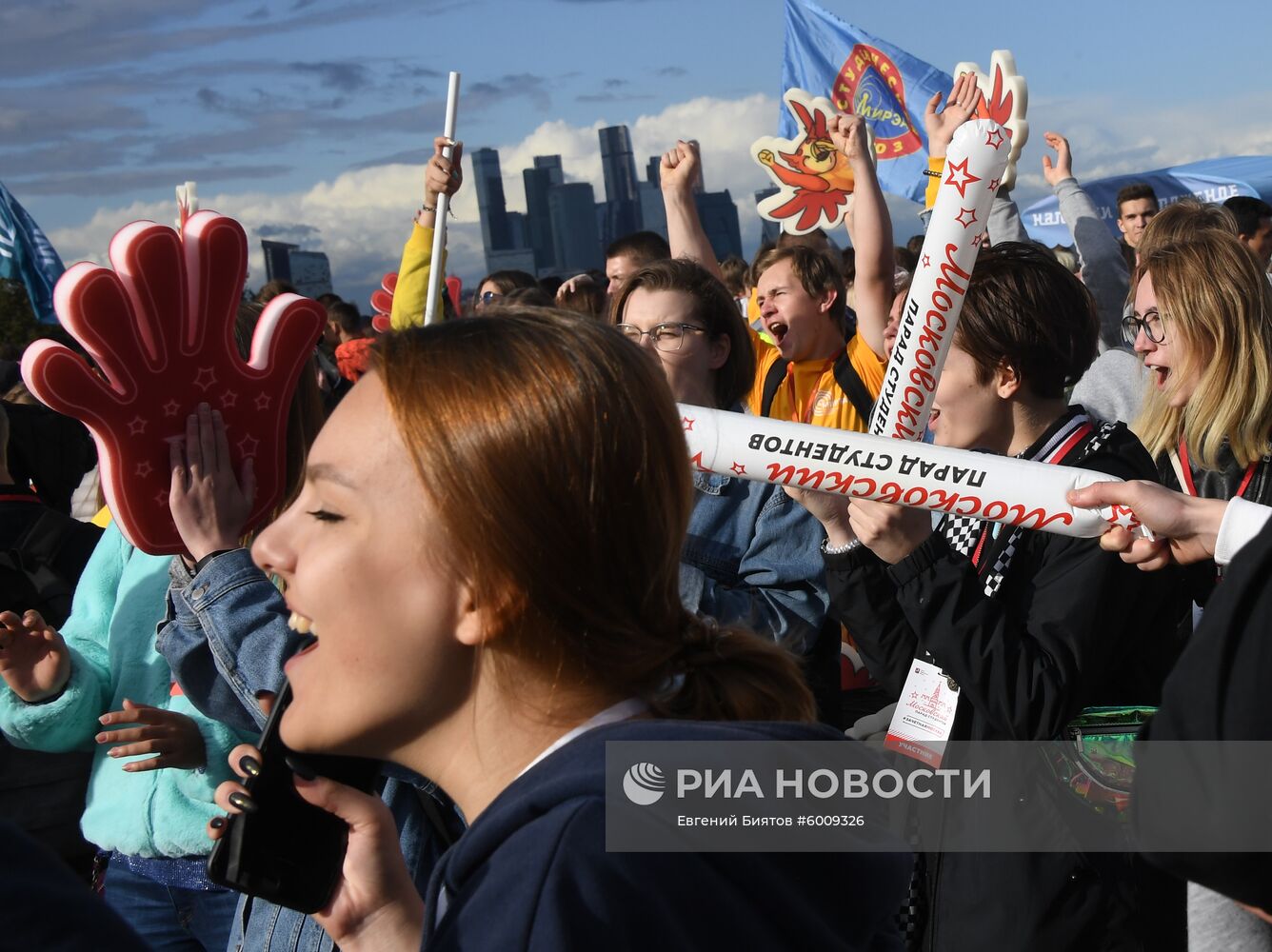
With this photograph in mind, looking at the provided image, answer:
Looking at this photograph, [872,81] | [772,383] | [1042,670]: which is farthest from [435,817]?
[872,81]

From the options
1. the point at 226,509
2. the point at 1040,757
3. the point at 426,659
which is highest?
the point at 426,659

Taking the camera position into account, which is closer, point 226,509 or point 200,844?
point 226,509

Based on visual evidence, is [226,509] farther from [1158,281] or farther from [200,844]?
[1158,281]

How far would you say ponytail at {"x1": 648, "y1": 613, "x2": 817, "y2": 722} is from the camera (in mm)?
1499

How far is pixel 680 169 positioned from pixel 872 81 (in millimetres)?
3295

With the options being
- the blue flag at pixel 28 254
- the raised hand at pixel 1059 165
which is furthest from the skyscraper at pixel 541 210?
the raised hand at pixel 1059 165

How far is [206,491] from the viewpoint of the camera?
7.39ft

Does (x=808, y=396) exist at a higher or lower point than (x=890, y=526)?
lower

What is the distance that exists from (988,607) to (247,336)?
5.47 ft

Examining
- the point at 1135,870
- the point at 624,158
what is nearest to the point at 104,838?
the point at 1135,870

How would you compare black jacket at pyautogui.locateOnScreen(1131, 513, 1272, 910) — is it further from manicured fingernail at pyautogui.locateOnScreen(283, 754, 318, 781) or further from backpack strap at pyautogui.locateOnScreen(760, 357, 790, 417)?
backpack strap at pyautogui.locateOnScreen(760, 357, 790, 417)

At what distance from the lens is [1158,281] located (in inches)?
127

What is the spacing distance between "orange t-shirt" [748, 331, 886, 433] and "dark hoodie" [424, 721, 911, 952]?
3.35 meters

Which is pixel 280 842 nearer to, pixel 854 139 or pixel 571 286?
pixel 854 139
